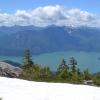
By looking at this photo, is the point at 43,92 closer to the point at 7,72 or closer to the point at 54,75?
Answer: the point at 54,75

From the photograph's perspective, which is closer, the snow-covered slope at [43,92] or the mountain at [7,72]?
the snow-covered slope at [43,92]

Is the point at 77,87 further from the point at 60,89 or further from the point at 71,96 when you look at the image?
the point at 71,96

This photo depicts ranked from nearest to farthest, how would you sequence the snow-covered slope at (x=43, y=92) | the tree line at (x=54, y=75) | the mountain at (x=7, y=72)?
1. the snow-covered slope at (x=43, y=92)
2. the tree line at (x=54, y=75)
3. the mountain at (x=7, y=72)

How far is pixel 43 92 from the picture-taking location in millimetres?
16891

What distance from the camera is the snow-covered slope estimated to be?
1566 centimetres

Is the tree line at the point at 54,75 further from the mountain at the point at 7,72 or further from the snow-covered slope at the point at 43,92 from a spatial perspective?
the snow-covered slope at the point at 43,92

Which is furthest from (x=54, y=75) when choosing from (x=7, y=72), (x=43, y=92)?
(x=43, y=92)

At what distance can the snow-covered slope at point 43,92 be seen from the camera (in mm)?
15656

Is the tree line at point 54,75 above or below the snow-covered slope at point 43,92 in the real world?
above

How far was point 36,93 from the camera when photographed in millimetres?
16531

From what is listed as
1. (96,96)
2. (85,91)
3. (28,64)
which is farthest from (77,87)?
(28,64)

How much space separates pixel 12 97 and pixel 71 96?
2.63 m

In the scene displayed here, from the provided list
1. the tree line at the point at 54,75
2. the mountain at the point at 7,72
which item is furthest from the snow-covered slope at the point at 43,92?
the mountain at the point at 7,72

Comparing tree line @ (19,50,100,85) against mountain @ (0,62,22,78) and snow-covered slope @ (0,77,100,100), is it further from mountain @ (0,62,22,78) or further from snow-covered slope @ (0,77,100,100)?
snow-covered slope @ (0,77,100,100)
